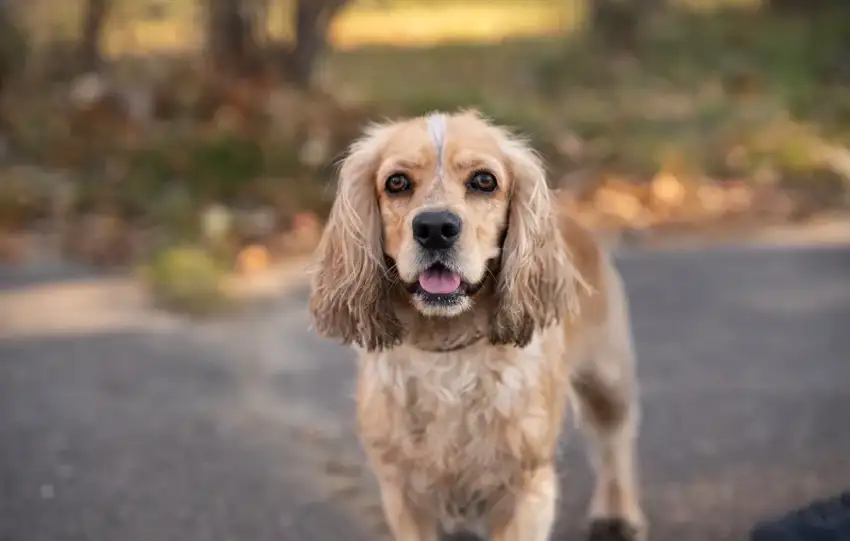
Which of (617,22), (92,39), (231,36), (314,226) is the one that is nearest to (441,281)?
(314,226)

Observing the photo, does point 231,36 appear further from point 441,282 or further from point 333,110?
point 441,282

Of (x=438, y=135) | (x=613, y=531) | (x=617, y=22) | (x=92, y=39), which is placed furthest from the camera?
(x=617, y=22)

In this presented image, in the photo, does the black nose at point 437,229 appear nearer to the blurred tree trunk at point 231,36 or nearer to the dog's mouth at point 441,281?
the dog's mouth at point 441,281

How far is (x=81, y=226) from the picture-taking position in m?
7.51

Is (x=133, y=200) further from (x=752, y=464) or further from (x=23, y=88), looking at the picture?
(x=752, y=464)

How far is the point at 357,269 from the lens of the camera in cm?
296

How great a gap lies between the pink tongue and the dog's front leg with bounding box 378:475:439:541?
0.60 m

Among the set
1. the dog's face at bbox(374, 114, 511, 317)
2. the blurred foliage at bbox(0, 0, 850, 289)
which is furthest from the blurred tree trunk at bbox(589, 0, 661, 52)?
the dog's face at bbox(374, 114, 511, 317)

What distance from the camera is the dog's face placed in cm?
273

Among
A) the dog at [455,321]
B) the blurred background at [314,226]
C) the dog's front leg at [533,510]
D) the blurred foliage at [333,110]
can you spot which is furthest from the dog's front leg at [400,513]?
the blurred foliage at [333,110]

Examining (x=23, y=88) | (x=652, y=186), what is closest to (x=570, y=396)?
(x=652, y=186)

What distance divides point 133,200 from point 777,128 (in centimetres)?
558

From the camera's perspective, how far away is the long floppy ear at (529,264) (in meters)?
2.90

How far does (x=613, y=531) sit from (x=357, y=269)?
1411mm
